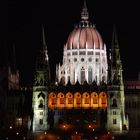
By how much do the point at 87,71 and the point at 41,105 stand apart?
32040mm

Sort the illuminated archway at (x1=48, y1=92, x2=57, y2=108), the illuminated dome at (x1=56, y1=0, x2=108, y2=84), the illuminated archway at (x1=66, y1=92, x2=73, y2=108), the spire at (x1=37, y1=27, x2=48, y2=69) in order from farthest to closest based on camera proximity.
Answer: the illuminated dome at (x1=56, y1=0, x2=108, y2=84) < the spire at (x1=37, y1=27, x2=48, y2=69) < the illuminated archway at (x1=66, y1=92, x2=73, y2=108) < the illuminated archway at (x1=48, y1=92, x2=57, y2=108)

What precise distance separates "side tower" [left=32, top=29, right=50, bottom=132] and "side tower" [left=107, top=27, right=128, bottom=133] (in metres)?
17.2

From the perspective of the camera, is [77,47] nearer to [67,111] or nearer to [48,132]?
[67,111]

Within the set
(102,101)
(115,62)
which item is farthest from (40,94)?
(115,62)

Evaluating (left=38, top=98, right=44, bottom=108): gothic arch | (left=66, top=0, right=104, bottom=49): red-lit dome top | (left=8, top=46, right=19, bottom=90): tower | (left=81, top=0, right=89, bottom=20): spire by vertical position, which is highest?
(left=81, top=0, right=89, bottom=20): spire

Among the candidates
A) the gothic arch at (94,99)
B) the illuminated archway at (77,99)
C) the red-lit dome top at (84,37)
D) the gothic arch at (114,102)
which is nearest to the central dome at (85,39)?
the red-lit dome top at (84,37)

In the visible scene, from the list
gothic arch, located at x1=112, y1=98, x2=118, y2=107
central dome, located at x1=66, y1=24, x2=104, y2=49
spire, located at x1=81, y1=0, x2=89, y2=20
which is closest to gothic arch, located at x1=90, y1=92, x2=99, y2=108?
gothic arch, located at x1=112, y1=98, x2=118, y2=107

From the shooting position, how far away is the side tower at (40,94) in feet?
519

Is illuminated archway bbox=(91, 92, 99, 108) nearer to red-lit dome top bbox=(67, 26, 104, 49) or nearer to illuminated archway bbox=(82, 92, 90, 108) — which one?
illuminated archway bbox=(82, 92, 90, 108)

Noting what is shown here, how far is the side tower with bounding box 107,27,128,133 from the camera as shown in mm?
156125

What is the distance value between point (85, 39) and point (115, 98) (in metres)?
35.1

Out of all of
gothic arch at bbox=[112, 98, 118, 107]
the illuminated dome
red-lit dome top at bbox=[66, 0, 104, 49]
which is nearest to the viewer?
gothic arch at bbox=[112, 98, 118, 107]

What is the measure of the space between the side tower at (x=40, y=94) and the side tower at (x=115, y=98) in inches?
678

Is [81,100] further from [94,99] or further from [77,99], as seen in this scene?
[94,99]
